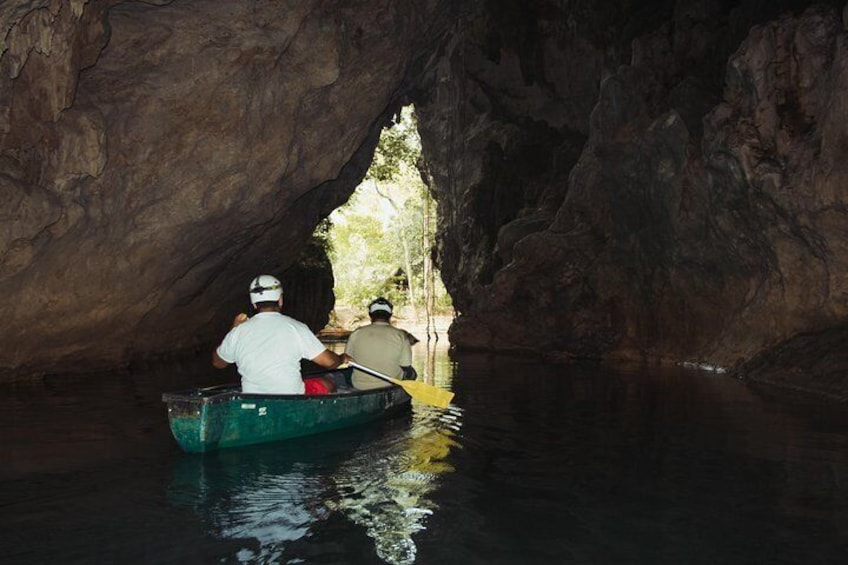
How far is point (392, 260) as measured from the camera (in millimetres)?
51969

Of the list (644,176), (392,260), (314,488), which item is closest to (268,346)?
(314,488)

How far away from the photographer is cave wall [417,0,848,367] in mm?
14297

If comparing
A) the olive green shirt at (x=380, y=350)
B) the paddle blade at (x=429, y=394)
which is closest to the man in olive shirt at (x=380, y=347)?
the olive green shirt at (x=380, y=350)

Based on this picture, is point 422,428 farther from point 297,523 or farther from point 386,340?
point 297,523

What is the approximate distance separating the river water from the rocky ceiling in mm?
3416

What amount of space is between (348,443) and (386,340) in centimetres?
225

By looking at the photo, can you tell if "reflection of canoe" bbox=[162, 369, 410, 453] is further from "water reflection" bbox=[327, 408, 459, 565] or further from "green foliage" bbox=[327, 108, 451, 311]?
"green foliage" bbox=[327, 108, 451, 311]

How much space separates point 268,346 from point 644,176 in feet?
45.6

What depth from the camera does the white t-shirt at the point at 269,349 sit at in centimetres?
765

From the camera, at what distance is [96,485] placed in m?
6.32

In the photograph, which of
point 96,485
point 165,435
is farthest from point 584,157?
point 96,485

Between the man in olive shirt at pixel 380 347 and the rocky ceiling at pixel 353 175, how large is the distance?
4345 millimetres

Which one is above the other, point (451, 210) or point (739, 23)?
point (739, 23)

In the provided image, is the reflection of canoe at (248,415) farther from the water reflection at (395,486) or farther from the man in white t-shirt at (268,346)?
the water reflection at (395,486)
